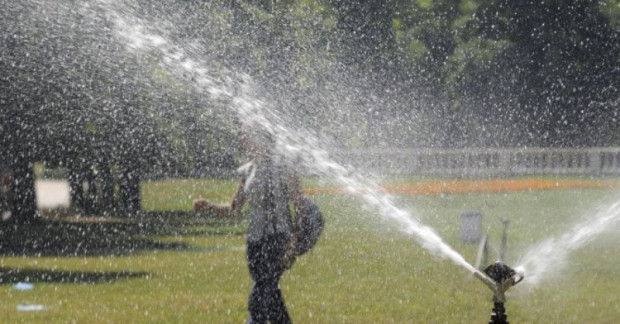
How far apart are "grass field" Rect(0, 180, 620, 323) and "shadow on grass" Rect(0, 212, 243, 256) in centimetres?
3

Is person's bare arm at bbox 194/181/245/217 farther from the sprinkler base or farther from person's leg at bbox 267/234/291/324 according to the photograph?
the sprinkler base

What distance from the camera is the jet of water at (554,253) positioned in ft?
23.8

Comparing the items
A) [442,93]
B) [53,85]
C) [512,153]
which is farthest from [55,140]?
[442,93]

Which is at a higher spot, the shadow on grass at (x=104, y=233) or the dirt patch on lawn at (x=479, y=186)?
the dirt patch on lawn at (x=479, y=186)

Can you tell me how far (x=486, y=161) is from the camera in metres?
28.7

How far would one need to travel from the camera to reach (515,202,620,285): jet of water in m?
7.26

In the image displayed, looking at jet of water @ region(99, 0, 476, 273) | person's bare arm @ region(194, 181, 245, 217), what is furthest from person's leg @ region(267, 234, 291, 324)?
jet of water @ region(99, 0, 476, 273)

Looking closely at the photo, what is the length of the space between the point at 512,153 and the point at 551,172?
1163mm

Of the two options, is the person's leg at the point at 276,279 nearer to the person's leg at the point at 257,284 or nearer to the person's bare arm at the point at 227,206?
the person's leg at the point at 257,284

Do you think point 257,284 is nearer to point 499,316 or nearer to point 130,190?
point 499,316

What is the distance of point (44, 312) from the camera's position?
9461 millimetres

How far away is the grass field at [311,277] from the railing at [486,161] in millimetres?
7527

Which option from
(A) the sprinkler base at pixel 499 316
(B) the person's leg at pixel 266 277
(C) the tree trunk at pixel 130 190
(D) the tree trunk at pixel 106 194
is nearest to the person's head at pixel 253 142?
(B) the person's leg at pixel 266 277

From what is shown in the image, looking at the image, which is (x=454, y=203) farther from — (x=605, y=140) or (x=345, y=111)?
(x=605, y=140)
